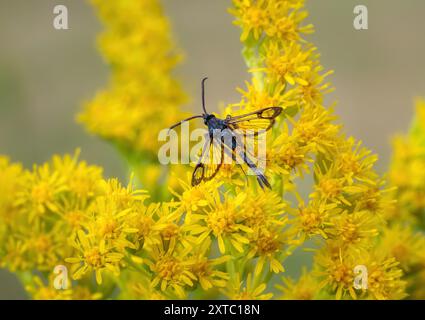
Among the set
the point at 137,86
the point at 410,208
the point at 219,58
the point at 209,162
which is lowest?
the point at 410,208

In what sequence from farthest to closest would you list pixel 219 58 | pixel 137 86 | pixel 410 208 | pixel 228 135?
pixel 219 58
pixel 137 86
pixel 410 208
pixel 228 135

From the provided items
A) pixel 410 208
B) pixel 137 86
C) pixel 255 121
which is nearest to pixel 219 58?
pixel 137 86

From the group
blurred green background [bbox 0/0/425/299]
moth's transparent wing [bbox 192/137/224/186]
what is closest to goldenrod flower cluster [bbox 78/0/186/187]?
moth's transparent wing [bbox 192/137/224/186]

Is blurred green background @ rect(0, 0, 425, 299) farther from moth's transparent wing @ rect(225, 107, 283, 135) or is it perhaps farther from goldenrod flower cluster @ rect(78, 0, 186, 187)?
moth's transparent wing @ rect(225, 107, 283, 135)

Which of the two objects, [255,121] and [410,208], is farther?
[410,208]

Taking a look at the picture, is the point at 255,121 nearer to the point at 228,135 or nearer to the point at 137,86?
the point at 228,135
